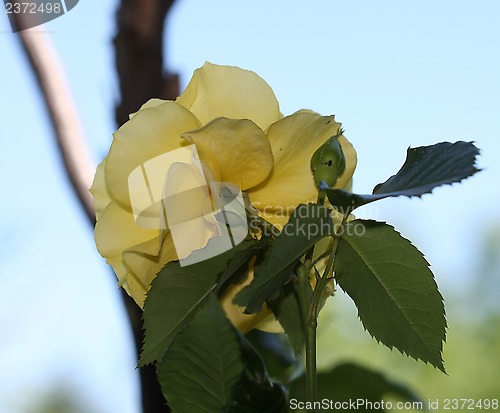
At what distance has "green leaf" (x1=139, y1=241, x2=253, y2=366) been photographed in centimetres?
29

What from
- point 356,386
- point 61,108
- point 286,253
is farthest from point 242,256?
point 61,108

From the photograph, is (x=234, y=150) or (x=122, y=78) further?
(x=122, y=78)

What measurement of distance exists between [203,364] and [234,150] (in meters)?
0.10

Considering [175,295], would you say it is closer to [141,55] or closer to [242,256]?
[242,256]

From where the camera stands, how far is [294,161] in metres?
0.33

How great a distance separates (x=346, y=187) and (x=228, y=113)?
0.07 metres

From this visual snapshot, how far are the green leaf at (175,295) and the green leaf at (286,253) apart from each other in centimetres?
3

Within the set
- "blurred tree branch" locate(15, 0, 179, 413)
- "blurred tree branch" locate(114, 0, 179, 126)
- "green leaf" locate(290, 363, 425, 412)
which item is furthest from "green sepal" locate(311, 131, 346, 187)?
"blurred tree branch" locate(114, 0, 179, 126)

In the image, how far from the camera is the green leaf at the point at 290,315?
0.32 metres

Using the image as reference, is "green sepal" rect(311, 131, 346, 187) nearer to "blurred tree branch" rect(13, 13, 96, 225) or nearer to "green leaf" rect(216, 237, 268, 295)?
"green leaf" rect(216, 237, 268, 295)

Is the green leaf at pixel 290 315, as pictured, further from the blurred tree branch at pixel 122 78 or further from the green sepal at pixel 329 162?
the blurred tree branch at pixel 122 78

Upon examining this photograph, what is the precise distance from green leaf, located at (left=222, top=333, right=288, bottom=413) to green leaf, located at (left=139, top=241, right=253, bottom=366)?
50 mm

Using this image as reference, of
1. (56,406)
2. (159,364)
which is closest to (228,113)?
(159,364)

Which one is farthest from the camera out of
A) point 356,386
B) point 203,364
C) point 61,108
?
point 61,108
